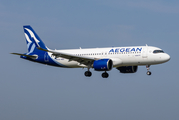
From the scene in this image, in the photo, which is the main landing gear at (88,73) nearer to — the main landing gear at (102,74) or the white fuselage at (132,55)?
the main landing gear at (102,74)

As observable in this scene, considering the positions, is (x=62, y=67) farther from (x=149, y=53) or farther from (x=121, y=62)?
(x=149, y=53)

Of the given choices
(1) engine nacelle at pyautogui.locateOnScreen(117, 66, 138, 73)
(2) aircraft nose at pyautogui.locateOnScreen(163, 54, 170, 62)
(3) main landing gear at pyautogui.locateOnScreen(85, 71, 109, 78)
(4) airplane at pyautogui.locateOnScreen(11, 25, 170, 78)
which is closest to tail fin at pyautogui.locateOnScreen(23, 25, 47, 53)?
(4) airplane at pyautogui.locateOnScreen(11, 25, 170, 78)

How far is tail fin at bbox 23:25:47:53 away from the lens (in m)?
65.1

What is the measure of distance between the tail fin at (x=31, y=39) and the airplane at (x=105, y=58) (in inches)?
75.1

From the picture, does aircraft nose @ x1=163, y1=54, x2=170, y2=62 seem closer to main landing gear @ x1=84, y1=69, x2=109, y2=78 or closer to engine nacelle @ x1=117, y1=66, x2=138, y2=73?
engine nacelle @ x1=117, y1=66, x2=138, y2=73

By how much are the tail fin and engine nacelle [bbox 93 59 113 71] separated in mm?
13675

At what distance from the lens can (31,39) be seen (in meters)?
65.8

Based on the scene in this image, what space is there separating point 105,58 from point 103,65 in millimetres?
2569

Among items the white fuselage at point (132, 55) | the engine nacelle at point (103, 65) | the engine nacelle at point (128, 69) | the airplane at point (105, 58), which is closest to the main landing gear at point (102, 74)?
the airplane at point (105, 58)

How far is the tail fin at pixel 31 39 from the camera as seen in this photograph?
65.1 meters

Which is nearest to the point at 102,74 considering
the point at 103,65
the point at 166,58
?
the point at 103,65

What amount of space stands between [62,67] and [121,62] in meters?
11.7

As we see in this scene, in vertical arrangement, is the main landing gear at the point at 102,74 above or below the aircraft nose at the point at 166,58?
below

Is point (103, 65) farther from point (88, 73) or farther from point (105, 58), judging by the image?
point (88, 73)
